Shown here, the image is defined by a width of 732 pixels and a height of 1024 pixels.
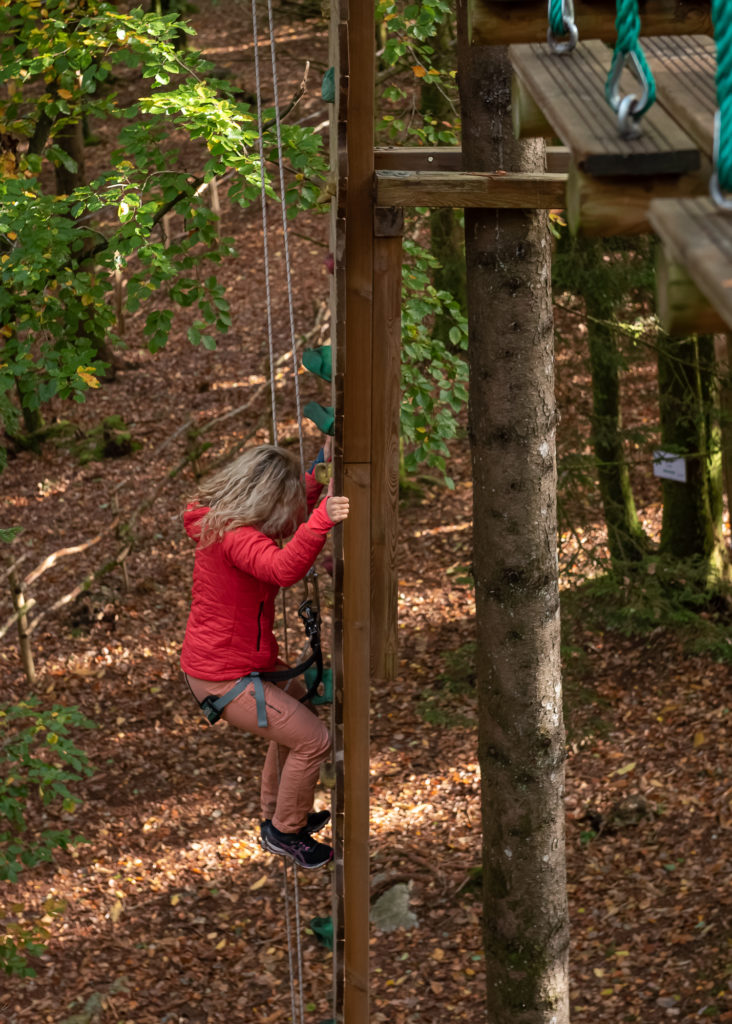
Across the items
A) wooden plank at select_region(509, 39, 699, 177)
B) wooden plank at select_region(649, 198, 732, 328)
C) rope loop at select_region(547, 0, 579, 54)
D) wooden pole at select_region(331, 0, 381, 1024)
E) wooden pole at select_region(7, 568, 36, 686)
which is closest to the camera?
wooden plank at select_region(649, 198, 732, 328)

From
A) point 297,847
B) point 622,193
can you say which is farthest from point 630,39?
point 297,847

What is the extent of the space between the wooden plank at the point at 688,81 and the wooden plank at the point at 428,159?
4.74ft

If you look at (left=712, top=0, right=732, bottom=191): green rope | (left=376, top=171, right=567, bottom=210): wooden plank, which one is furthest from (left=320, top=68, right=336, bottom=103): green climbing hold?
(left=712, top=0, right=732, bottom=191): green rope

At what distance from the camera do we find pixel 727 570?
30.6 ft

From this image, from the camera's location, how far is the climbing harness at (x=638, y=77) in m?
1.47

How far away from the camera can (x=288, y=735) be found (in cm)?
379

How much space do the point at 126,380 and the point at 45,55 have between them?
28.9ft

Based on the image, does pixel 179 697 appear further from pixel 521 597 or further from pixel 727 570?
pixel 521 597

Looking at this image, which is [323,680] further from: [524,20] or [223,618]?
[524,20]

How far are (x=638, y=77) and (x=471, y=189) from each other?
5.14 feet

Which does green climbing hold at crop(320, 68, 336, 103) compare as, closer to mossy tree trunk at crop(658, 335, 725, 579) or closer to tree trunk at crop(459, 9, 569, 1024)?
tree trunk at crop(459, 9, 569, 1024)

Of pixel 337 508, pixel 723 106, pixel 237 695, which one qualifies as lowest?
pixel 237 695

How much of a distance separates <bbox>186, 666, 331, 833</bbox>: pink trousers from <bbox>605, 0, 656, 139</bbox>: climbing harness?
2.60 metres

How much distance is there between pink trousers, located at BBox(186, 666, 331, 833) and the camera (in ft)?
12.4
